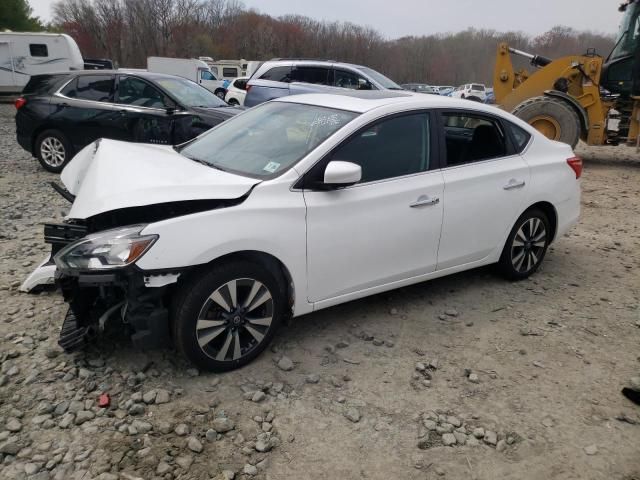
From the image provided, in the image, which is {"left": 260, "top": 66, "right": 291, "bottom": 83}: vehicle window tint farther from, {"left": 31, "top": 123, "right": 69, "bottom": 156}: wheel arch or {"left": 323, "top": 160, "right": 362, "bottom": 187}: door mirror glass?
{"left": 323, "top": 160, "right": 362, "bottom": 187}: door mirror glass

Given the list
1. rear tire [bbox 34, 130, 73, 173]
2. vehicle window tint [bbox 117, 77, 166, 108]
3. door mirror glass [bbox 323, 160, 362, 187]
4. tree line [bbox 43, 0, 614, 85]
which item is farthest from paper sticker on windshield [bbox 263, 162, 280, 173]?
Result: tree line [bbox 43, 0, 614, 85]

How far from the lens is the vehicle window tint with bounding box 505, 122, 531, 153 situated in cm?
442

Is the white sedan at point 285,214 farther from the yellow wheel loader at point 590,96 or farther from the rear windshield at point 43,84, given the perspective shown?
the yellow wheel loader at point 590,96

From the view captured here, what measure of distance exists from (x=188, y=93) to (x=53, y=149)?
2.37m

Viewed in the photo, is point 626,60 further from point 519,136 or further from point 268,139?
point 268,139

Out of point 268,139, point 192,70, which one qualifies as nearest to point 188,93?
point 268,139

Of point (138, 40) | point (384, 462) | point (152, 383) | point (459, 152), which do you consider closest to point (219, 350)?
point (152, 383)

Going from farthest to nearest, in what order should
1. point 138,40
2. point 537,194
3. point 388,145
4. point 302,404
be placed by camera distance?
point 138,40, point 537,194, point 388,145, point 302,404

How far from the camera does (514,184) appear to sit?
14.0ft

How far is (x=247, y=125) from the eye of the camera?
13.3 ft

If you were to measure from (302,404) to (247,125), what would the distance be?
2.21 m

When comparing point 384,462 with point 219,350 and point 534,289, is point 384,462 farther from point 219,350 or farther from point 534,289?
point 534,289

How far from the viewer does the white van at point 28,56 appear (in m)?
21.0

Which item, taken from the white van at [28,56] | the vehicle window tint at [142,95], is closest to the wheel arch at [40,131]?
the vehicle window tint at [142,95]
